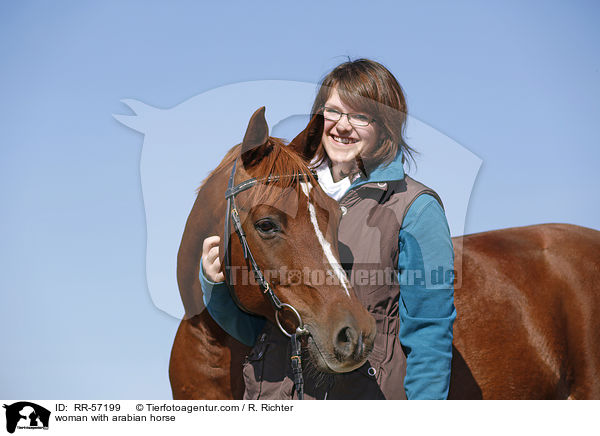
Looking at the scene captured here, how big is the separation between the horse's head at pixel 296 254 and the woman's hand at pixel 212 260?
0.08 m

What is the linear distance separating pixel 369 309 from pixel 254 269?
0.52 m

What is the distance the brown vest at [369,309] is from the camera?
203 centimetres

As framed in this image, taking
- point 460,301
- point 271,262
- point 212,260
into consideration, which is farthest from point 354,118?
point 460,301

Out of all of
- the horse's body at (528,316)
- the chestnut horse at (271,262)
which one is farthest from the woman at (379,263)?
the horse's body at (528,316)

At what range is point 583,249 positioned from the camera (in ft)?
12.0

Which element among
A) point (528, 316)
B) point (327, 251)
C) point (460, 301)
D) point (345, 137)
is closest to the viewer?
point (327, 251)

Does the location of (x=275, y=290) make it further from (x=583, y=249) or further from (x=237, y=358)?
(x=583, y=249)

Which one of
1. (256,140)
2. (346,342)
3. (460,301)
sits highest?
(256,140)

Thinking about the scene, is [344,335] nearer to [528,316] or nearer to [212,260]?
[212,260]

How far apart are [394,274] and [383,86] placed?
938mm

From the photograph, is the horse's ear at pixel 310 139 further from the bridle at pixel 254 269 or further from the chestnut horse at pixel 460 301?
the bridle at pixel 254 269
